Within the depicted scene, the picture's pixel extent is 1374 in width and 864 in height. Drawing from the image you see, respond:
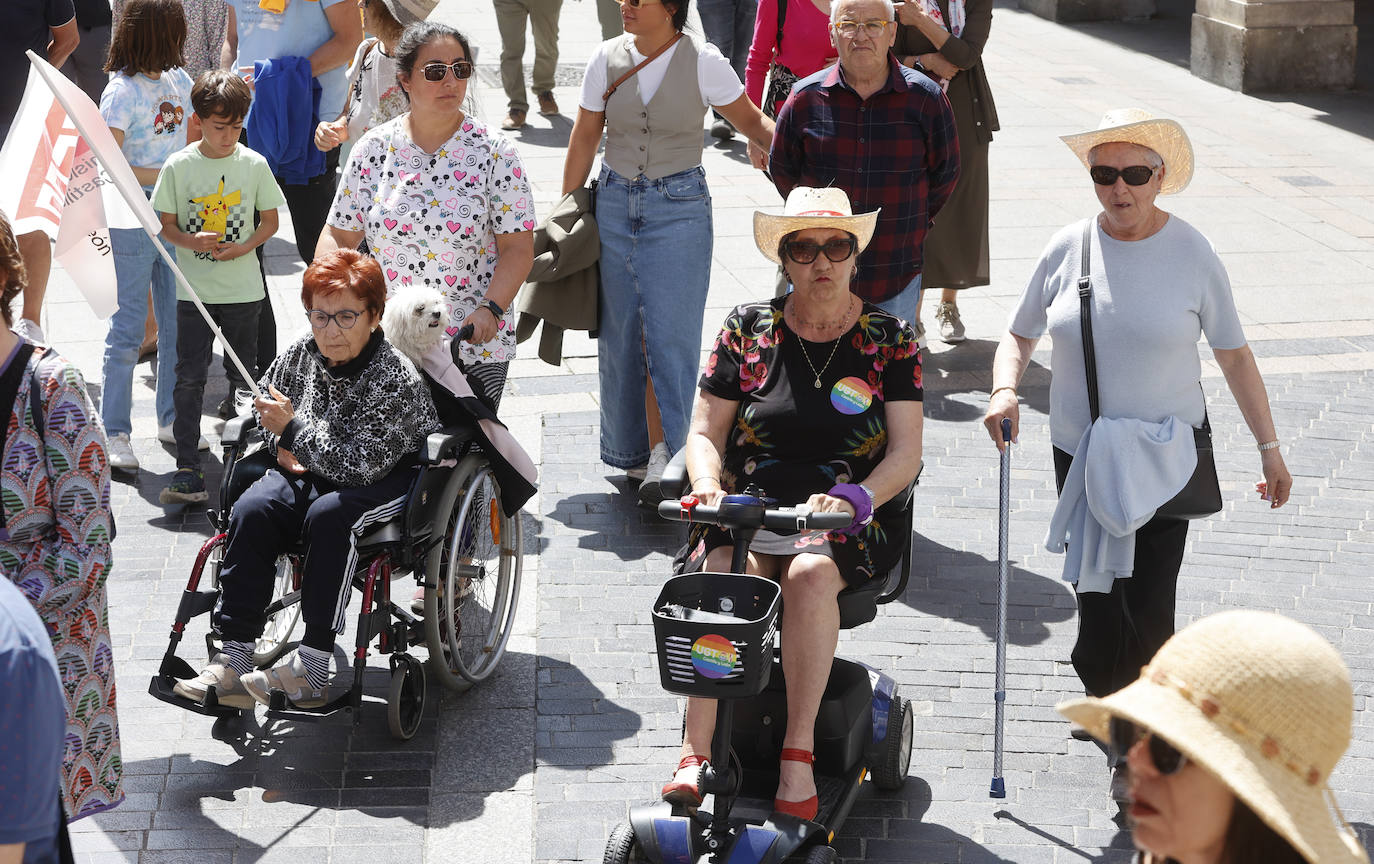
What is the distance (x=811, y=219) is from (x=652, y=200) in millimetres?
2084

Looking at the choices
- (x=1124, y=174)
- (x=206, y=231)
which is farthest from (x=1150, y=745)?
(x=206, y=231)

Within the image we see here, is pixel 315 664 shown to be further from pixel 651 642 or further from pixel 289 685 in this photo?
pixel 651 642

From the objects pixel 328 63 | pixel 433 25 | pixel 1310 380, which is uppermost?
pixel 433 25

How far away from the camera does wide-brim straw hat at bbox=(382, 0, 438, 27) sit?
24.6ft

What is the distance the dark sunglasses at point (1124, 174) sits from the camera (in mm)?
4445

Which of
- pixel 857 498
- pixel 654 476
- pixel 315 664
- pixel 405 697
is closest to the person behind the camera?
pixel 857 498

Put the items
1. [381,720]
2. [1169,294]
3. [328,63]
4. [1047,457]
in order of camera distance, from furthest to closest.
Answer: [328,63] < [1047,457] < [381,720] < [1169,294]

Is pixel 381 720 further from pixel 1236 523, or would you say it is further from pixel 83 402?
pixel 1236 523

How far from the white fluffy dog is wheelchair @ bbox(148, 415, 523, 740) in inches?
11.8

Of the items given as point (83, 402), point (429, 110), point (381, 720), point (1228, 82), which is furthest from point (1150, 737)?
point (1228, 82)

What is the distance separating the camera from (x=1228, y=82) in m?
15.4

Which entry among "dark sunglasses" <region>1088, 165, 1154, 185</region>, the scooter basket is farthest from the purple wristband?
"dark sunglasses" <region>1088, 165, 1154, 185</region>

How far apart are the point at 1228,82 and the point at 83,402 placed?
45.5 ft

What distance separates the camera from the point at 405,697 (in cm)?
507
